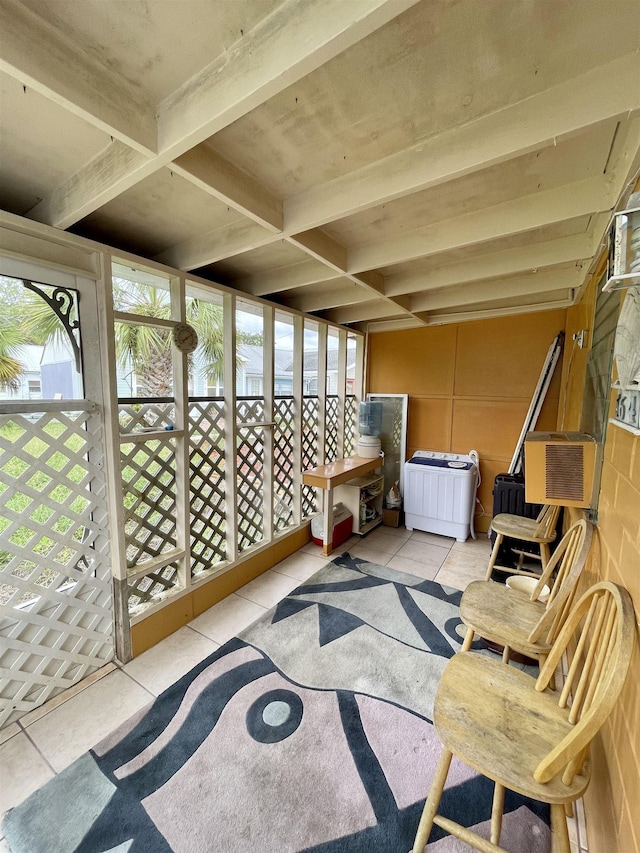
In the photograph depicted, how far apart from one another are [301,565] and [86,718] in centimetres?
181

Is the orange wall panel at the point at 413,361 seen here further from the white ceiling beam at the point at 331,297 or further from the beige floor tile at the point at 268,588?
the beige floor tile at the point at 268,588

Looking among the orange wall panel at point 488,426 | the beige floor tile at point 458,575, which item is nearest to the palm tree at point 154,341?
the beige floor tile at point 458,575

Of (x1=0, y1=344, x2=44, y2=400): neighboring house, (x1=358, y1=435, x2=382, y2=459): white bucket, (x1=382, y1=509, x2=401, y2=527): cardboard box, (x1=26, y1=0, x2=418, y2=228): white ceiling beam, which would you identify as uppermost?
(x1=26, y1=0, x2=418, y2=228): white ceiling beam

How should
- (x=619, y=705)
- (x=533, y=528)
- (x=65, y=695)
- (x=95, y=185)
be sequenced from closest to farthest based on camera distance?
(x=619, y=705) < (x=95, y=185) < (x=65, y=695) < (x=533, y=528)

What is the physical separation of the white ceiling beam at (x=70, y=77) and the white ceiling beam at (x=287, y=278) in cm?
135

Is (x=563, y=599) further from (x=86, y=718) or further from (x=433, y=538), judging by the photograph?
(x=433, y=538)

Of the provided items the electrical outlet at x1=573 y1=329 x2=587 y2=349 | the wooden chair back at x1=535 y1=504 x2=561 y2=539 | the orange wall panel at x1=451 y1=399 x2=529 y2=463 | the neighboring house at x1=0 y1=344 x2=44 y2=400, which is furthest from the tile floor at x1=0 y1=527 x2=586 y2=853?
the electrical outlet at x1=573 y1=329 x2=587 y2=349

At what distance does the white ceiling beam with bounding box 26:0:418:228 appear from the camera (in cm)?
70

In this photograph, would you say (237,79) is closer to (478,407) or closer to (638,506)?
(638,506)

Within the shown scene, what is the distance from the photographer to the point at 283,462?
10.9 ft

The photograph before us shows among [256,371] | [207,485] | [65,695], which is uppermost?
[256,371]

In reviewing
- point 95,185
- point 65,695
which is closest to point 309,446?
point 65,695

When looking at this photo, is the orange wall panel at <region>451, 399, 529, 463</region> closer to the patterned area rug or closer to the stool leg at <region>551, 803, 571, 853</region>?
the patterned area rug

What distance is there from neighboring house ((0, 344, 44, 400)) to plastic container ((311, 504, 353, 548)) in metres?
2.54
